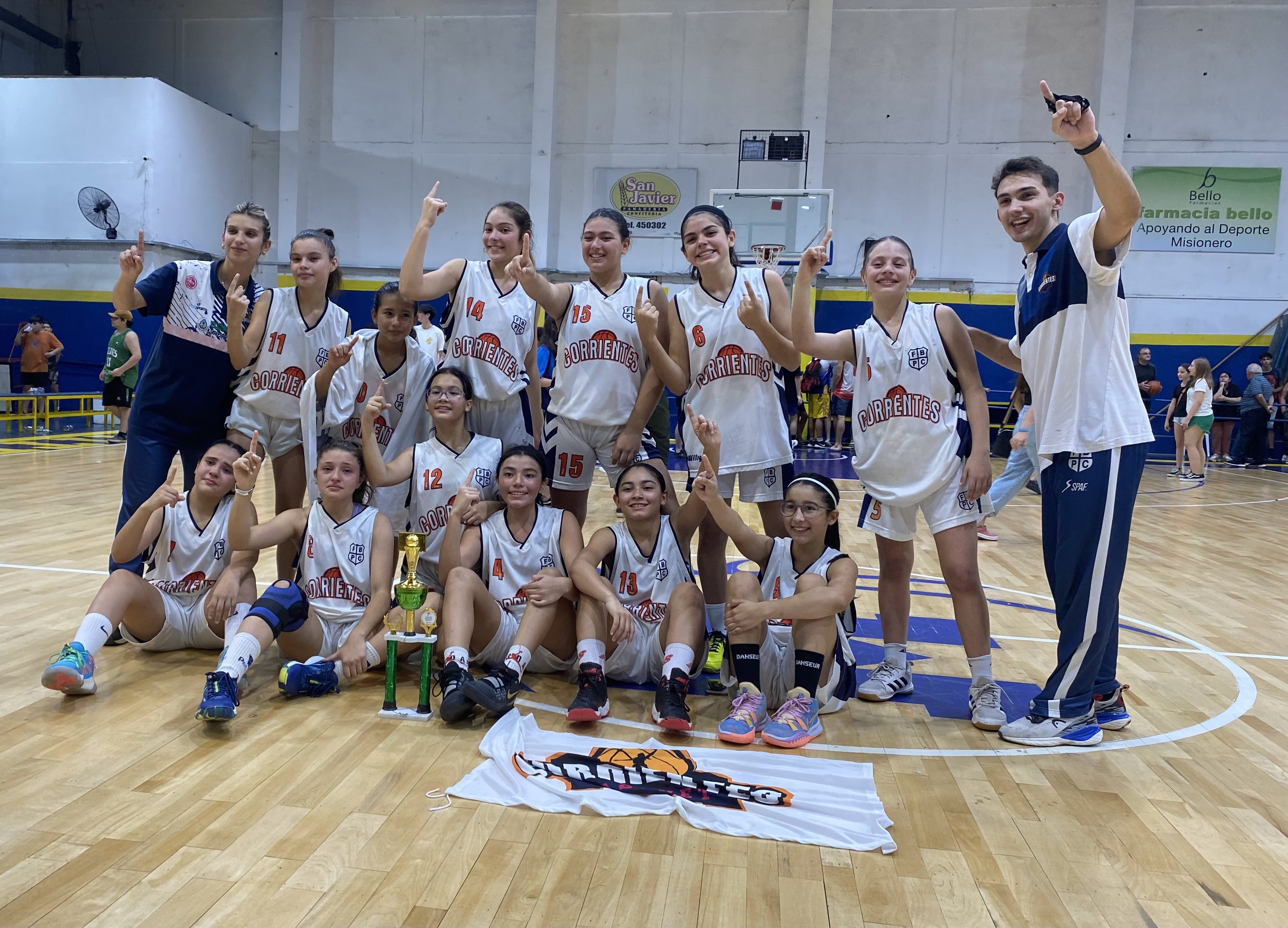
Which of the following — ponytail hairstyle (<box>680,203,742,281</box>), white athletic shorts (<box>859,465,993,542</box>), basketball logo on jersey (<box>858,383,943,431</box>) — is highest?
ponytail hairstyle (<box>680,203,742,281</box>)

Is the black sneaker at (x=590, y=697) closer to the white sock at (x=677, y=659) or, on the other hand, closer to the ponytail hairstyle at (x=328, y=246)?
the white sock at (x=677, y=659)

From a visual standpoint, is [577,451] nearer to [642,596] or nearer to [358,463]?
[642,596]

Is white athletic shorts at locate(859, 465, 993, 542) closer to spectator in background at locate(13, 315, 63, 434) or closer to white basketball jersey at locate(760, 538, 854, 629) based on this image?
white basketball jersey at locate(760, 538, 854, 629)

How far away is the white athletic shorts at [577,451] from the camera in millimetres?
3969

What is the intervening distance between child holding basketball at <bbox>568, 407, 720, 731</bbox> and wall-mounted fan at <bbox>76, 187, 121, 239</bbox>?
14706mm

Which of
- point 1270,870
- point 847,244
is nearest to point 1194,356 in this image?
point 847,244

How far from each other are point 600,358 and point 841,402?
41.3 feet

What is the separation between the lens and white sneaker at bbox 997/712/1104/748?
321cm

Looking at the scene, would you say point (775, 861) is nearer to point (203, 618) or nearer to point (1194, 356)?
point (203, 618)

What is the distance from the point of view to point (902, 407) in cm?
356

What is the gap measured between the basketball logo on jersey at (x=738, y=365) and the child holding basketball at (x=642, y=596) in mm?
195

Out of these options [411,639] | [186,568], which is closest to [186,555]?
[186,568]

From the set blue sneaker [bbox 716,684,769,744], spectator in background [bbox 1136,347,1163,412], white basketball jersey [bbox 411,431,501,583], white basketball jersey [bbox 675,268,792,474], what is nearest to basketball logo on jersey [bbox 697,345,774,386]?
white basketball jersey [bbox 675,268,792,474]

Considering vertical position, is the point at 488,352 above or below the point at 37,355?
above
